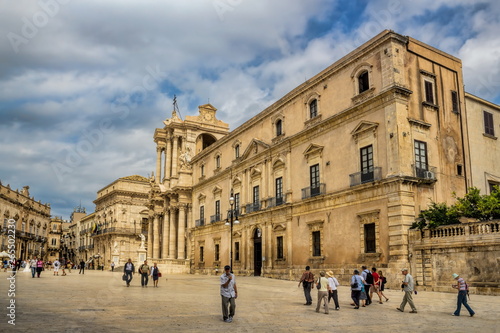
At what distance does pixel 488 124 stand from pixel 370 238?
1023cm

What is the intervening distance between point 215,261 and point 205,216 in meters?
4.93

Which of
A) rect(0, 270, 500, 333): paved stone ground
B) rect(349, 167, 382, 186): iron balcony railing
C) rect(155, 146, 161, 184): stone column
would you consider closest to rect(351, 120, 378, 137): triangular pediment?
rect(349, 167, 382, 186): iron balcony railing

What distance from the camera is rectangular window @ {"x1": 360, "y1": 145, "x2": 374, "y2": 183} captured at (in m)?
24.3

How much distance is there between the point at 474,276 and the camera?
18.9 metres

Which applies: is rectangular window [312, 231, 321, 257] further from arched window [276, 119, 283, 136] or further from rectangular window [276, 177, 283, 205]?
arched window [276, 119, 283, 136]

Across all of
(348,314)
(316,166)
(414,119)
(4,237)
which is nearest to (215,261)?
(316,166)

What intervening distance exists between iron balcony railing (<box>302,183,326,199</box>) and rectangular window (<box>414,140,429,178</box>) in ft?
19.7

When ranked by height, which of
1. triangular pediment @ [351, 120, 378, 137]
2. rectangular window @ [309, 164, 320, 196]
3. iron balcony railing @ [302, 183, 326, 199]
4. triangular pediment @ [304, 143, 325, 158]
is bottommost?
iron balcony railing @ [302, 183, 326, 199]

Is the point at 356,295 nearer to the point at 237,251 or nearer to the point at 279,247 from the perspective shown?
the point at 279,247

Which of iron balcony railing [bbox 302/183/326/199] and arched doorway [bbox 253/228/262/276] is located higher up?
iron balcony railing [bbox 302/183/326/199]

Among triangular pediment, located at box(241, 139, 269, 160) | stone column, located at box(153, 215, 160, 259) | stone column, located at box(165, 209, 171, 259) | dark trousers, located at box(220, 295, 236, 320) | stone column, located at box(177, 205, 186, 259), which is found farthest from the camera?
stone column, located at box(153, 215, 160, 259)

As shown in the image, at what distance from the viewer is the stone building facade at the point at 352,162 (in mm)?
22938

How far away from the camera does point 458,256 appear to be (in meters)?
19.6

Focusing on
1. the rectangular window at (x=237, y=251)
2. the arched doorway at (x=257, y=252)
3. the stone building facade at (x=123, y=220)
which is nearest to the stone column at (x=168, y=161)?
the rectangular window at (x=237, y=251)
